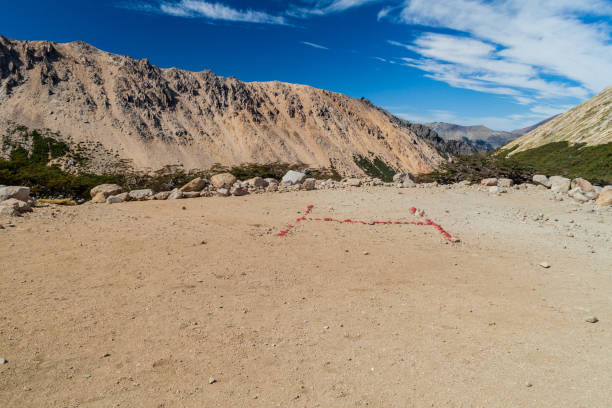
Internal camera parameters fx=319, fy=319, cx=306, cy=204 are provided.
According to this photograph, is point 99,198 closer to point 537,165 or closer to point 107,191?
point 107,191

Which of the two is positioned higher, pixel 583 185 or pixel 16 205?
pixel 583 185

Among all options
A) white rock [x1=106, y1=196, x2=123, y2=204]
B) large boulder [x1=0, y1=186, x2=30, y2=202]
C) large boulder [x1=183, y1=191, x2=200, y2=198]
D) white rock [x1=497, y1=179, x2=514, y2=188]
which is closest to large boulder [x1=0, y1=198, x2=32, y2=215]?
large boulder [x1=0, y1=186, x2=30, y2=202]

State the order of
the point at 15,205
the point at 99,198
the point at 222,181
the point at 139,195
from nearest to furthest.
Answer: the point at 15,205
the point at 99,198
the point at 139,195
the point at 222,181

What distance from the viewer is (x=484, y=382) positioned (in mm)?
3967

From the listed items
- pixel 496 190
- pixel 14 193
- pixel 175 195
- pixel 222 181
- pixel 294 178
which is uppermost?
pixel 294 178

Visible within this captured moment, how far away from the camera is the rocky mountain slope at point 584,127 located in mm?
56987

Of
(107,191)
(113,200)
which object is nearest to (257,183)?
(113,200)

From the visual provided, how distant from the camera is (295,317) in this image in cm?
536

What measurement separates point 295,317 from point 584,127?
273 feet

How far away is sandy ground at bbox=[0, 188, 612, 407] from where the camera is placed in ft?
12.3

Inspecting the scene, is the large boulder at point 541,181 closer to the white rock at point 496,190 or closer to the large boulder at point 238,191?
the white rock at point 496,190

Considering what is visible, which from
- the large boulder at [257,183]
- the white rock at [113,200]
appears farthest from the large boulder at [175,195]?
the large boulder at [257,183]

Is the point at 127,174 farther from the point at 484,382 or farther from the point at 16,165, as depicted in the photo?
the point at 484,382

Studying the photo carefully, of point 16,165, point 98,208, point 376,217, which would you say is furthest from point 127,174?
point 376,217
